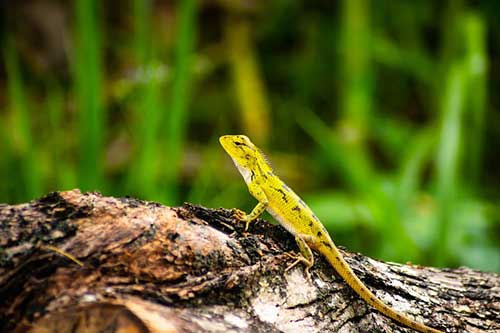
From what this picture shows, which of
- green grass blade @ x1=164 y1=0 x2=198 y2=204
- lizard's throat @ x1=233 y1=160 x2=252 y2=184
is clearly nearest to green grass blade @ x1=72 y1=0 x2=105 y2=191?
green grass blade @ x1=164 y1=0 x2=198 y2=204

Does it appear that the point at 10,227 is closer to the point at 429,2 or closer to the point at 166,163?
the point at 166,163

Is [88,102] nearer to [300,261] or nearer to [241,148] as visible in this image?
[241,148]

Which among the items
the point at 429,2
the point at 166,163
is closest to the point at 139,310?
the point at 166,163

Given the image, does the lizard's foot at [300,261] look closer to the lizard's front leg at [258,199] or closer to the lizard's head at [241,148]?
the lizard's front leg at [258,199]

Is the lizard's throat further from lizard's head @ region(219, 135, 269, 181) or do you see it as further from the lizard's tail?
the lizard's tail

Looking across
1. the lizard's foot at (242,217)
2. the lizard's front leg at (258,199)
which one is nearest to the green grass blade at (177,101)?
the lizard's front leg at (258,199)

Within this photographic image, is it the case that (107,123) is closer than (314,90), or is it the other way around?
(107,123)

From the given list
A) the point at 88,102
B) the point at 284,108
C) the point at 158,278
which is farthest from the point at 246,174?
the point at 284,108
